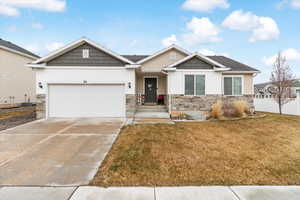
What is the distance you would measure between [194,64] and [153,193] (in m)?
9.82

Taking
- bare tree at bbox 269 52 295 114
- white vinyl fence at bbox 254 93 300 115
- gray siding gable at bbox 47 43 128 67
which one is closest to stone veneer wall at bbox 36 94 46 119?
gray siding gable at bbox 47 43 128 67

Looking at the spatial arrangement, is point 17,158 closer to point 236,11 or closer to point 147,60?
point 147,60

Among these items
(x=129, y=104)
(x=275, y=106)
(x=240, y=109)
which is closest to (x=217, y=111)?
(x=240, y=109)

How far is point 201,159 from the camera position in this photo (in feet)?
14.2

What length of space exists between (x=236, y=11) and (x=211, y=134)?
12.9 metres

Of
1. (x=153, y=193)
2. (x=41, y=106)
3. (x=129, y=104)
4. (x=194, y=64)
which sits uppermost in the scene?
(x=194, y=64)

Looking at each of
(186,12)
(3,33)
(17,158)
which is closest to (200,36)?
(186,12)

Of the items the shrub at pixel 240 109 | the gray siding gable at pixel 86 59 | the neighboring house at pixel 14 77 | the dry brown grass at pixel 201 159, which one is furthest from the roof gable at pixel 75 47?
the shrub at pixel 240 109

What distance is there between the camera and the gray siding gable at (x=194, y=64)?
1123 cm

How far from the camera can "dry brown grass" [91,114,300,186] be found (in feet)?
11.0

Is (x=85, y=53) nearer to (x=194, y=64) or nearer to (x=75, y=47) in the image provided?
(x=75, y=47)

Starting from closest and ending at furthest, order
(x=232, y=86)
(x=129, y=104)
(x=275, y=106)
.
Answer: (x=129, y=104)
(x=232, y=86)
(x=275, y=106)

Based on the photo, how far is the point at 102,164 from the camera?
4.04 m

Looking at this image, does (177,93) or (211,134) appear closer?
(211,134)
